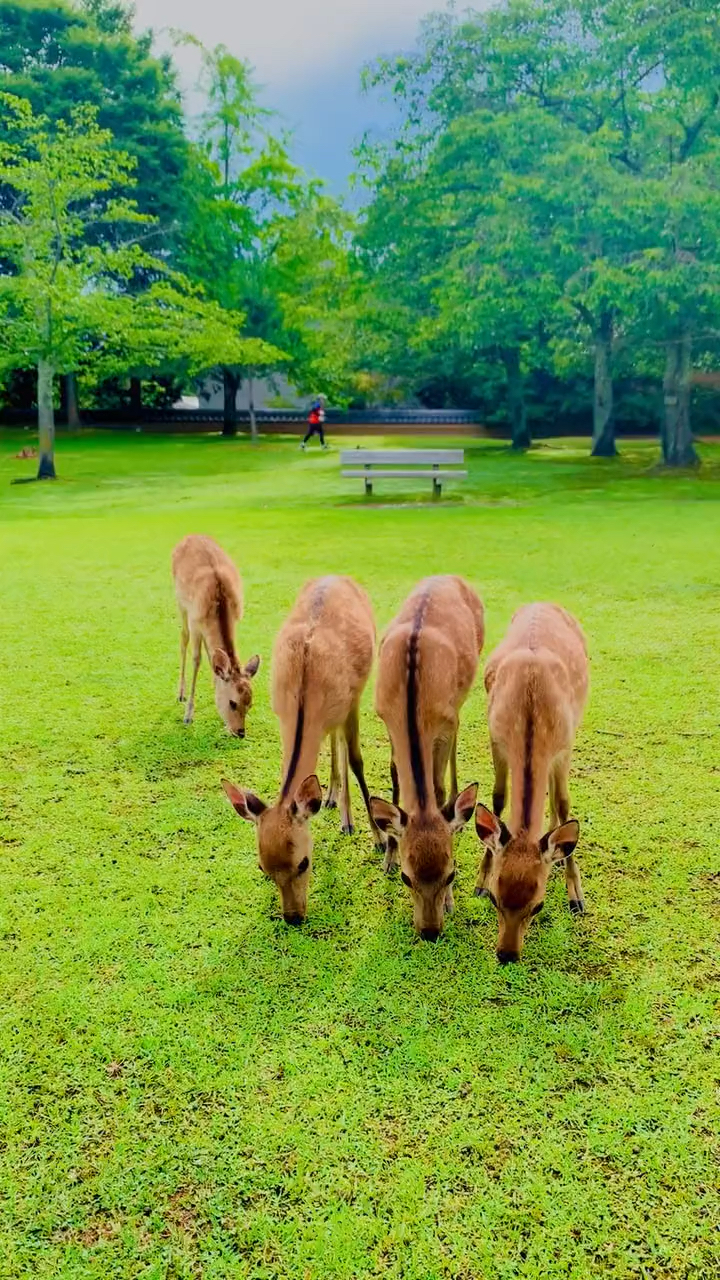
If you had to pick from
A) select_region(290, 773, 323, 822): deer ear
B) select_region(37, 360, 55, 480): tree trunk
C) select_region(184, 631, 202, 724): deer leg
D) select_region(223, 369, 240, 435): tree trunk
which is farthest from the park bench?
select_region(223, 369, 240, 435): tree trunk

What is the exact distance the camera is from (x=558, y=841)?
3.60 meters

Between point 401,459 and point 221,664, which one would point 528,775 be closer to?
point 221,664

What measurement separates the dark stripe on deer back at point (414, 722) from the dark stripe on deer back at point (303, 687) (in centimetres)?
53

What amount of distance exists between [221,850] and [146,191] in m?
41.7

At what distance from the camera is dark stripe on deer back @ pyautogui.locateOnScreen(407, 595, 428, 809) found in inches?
152

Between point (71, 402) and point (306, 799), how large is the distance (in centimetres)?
4051

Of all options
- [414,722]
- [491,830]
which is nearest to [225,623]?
[414,722]

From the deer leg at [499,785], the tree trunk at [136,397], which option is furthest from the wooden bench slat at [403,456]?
the tree trunk at [136,397]

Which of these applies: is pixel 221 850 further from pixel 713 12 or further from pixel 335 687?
pixel 713 12

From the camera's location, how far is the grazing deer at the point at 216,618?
20.3 ft

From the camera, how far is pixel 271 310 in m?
39.2

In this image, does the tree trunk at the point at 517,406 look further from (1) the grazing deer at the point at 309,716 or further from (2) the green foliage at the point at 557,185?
(1) the grazing deer at the point at 309,716

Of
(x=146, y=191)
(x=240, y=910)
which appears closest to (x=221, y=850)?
(x=240, y=910)

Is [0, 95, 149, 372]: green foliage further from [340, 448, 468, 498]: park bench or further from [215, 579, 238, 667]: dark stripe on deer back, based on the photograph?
[215, 579, 238, 667]: dark stripe on deer back
